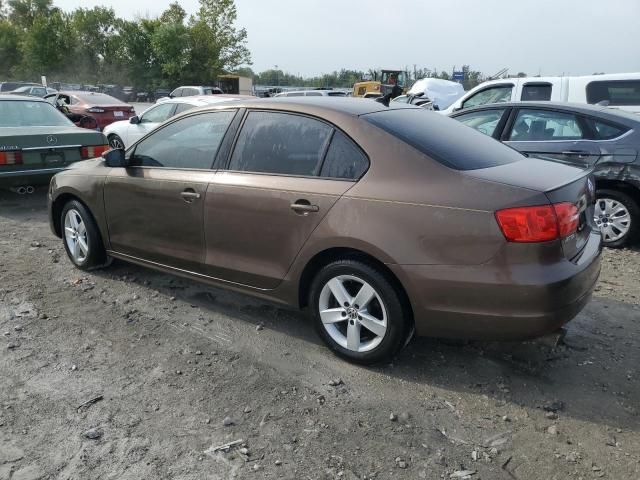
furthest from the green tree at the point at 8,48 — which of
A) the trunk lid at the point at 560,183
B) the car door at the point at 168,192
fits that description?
the trunk lid at the point at 560,183

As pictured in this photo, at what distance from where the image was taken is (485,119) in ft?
22.0

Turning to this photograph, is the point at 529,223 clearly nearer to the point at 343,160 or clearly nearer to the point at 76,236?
the point at 343,160

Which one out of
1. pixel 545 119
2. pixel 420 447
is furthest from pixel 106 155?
pixel 545 119

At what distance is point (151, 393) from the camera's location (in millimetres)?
3189

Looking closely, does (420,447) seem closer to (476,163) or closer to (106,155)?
(476,163)

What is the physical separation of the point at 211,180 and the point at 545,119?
4190 mm

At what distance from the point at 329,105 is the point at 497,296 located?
169cm

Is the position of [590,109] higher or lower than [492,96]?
lower

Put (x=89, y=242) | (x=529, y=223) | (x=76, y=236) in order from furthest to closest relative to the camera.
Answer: (x=76, y=236) < (x=89, y=242) < (x=529, y=223)

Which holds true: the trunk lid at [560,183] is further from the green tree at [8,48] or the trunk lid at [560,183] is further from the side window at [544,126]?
the green tree at [8,48]

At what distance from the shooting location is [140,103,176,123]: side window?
11.1 meters

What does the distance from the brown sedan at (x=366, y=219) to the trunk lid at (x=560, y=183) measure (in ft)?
0.05

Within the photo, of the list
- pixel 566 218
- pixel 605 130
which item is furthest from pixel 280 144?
pixel 605 130

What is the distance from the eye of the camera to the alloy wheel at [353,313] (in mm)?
3311
